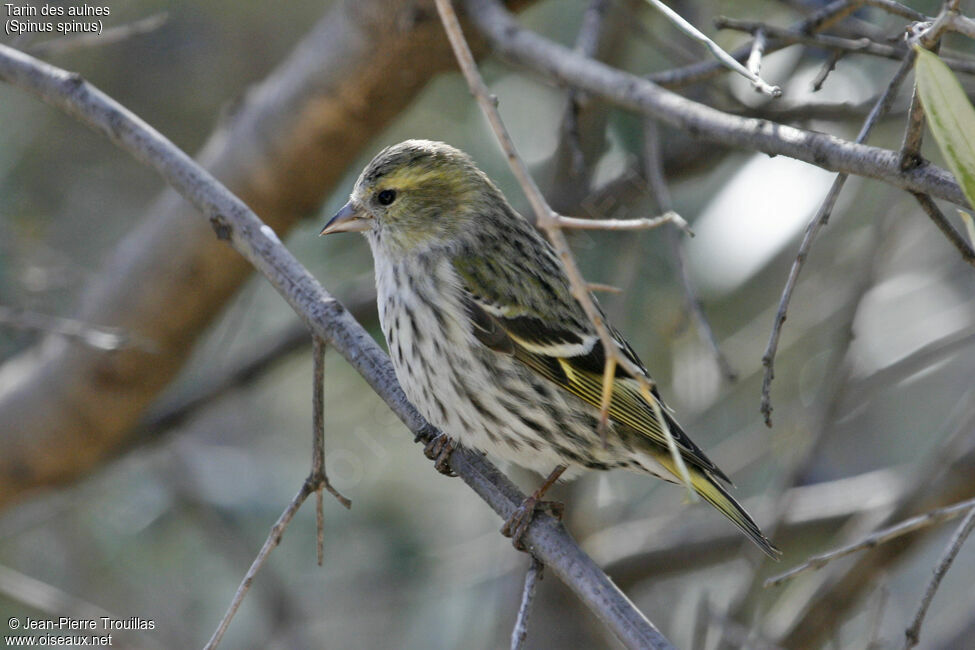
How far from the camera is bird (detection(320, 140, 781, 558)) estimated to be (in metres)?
2.35

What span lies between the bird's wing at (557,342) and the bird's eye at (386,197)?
32 cm

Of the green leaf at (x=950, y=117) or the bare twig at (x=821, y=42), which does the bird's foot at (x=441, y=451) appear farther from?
the green leaf at (x=950, y=117)

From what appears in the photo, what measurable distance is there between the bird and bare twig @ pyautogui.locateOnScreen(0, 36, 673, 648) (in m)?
0.07

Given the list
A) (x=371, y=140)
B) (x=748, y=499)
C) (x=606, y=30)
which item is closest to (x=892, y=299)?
(x=748, y=499)

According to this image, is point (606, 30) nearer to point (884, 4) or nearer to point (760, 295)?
point (760, 295)

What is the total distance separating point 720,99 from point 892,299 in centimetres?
117

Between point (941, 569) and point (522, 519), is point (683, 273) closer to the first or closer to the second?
point (522, 519)

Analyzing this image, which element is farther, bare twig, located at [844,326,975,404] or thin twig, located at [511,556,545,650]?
bare twig, located at [844,326,975,404]

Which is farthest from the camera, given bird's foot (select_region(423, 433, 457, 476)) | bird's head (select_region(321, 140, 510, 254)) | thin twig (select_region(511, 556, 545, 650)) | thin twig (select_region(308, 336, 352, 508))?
bird's head (select_region(321, 140, 510, 254))

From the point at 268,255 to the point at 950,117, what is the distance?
1.36 m

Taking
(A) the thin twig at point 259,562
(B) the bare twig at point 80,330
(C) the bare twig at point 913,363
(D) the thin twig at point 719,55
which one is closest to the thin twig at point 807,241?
(D) the thin twig at point 719,55

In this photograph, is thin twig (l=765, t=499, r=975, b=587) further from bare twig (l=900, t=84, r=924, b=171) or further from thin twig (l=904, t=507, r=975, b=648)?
bare twig (l=900, t=84, r=924, b=171)
